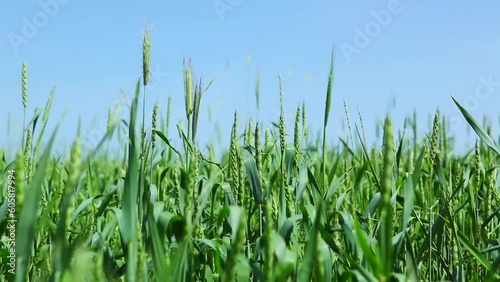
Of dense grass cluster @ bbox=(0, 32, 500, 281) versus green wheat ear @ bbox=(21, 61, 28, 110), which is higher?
green wheat ear @ bbox=(21, 61, 28, 110)

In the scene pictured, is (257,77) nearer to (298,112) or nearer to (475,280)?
(298,112)

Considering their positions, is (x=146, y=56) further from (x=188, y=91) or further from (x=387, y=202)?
(x=387, y=202)

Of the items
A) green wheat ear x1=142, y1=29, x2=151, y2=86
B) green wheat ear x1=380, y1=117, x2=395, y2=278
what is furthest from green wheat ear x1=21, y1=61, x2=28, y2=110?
green wheat ear x1=380, y1=117, x2=395, y2=278

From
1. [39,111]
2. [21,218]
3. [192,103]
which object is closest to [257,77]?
[192,103]

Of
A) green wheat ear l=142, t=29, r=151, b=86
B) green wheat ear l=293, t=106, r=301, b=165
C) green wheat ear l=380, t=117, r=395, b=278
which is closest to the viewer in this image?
green wheat ear l=380, t=117, r=395, b=278

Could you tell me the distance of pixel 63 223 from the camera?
68 centimetres

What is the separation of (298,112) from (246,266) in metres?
0.65

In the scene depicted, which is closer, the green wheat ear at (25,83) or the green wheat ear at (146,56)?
the green wheat ear at (146,56)

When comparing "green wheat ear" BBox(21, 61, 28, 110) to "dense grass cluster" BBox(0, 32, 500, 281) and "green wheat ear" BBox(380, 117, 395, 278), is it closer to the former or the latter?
"dense grass cluster" BBox(0, 32, 500, 281)

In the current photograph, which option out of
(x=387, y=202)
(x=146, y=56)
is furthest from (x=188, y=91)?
(x=387, y=202)

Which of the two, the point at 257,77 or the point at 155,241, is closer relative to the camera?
the point at 155,241

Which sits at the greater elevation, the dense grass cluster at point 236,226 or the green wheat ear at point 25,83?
the green wheat ear at point 25,83

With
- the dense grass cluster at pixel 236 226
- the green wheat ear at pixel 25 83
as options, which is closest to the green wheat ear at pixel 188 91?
the dense grass cluster at pixel 236 226

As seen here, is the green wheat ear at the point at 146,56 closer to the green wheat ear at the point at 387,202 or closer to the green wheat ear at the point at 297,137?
the green wheat ear at the point at 297,137
